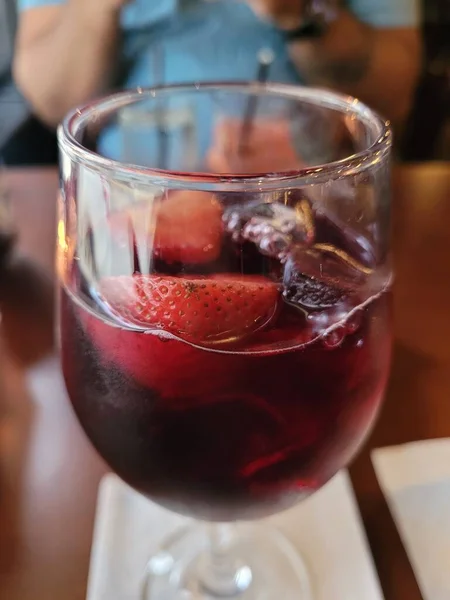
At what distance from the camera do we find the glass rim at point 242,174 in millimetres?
336

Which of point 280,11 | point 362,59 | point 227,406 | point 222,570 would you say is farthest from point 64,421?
point 362,59

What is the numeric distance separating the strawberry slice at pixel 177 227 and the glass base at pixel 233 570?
0.26 meters

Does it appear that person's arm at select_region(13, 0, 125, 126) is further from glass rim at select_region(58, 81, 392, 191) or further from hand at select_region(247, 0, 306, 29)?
glass rim at select_region(58, 81, 392, 191)

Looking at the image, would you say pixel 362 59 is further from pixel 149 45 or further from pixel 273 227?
pixel 273 227

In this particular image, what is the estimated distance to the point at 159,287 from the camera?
1.21ft

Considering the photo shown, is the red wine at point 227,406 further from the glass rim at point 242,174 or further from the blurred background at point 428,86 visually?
the blurred background at point 428,86

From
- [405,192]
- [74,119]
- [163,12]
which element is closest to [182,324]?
[74,119]

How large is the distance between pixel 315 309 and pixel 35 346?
0.42 meters

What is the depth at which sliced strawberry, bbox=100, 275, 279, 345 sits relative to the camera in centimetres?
36

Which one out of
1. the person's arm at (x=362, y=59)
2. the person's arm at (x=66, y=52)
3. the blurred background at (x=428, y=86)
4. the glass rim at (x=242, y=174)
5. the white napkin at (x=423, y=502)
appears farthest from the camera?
the blurred background at (x=428, y=86)

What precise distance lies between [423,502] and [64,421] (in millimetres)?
318

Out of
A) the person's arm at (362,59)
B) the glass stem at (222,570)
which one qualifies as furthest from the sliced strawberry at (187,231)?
the person's arm at (362,59)

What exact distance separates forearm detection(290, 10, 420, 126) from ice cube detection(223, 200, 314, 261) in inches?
51.3

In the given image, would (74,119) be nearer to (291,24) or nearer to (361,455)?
(361,455)
